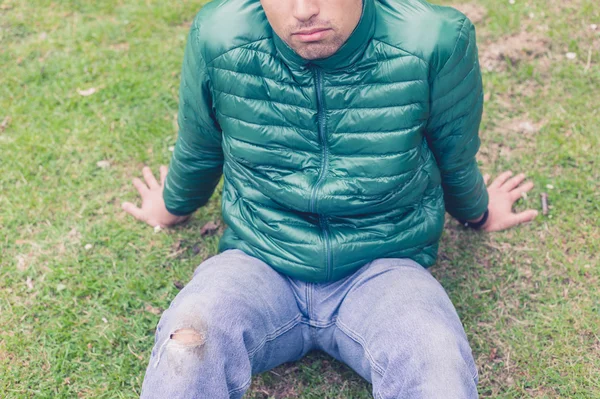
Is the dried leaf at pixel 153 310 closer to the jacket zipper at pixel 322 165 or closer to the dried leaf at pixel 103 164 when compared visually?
the dried leaf at pixel 103 164

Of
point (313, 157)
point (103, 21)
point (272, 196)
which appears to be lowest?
point (103, 21)

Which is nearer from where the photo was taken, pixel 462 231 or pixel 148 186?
pixel 462 231

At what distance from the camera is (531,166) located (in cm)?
366

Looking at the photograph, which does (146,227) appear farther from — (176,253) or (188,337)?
(188,337)

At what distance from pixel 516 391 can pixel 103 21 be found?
361cm

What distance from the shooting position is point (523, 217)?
3.41 metres

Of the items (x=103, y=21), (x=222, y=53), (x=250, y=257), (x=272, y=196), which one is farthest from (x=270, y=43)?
(x=103, y=21)

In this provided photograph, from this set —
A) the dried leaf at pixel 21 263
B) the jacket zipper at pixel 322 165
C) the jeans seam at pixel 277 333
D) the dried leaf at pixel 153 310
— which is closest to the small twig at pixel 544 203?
the jacket zipper at pixel 322 165

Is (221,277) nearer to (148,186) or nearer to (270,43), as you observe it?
(270,43)

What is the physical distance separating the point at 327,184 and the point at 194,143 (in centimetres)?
64

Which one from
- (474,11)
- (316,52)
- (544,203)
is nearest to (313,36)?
(316,52)

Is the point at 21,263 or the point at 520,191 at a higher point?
the point at 520,191

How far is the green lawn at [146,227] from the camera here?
300 centimetres

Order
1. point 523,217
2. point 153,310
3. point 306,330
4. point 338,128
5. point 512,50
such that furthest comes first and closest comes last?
point 512,50 → point 523,217 → point 153,310 → point 306,330 → point 338,128
